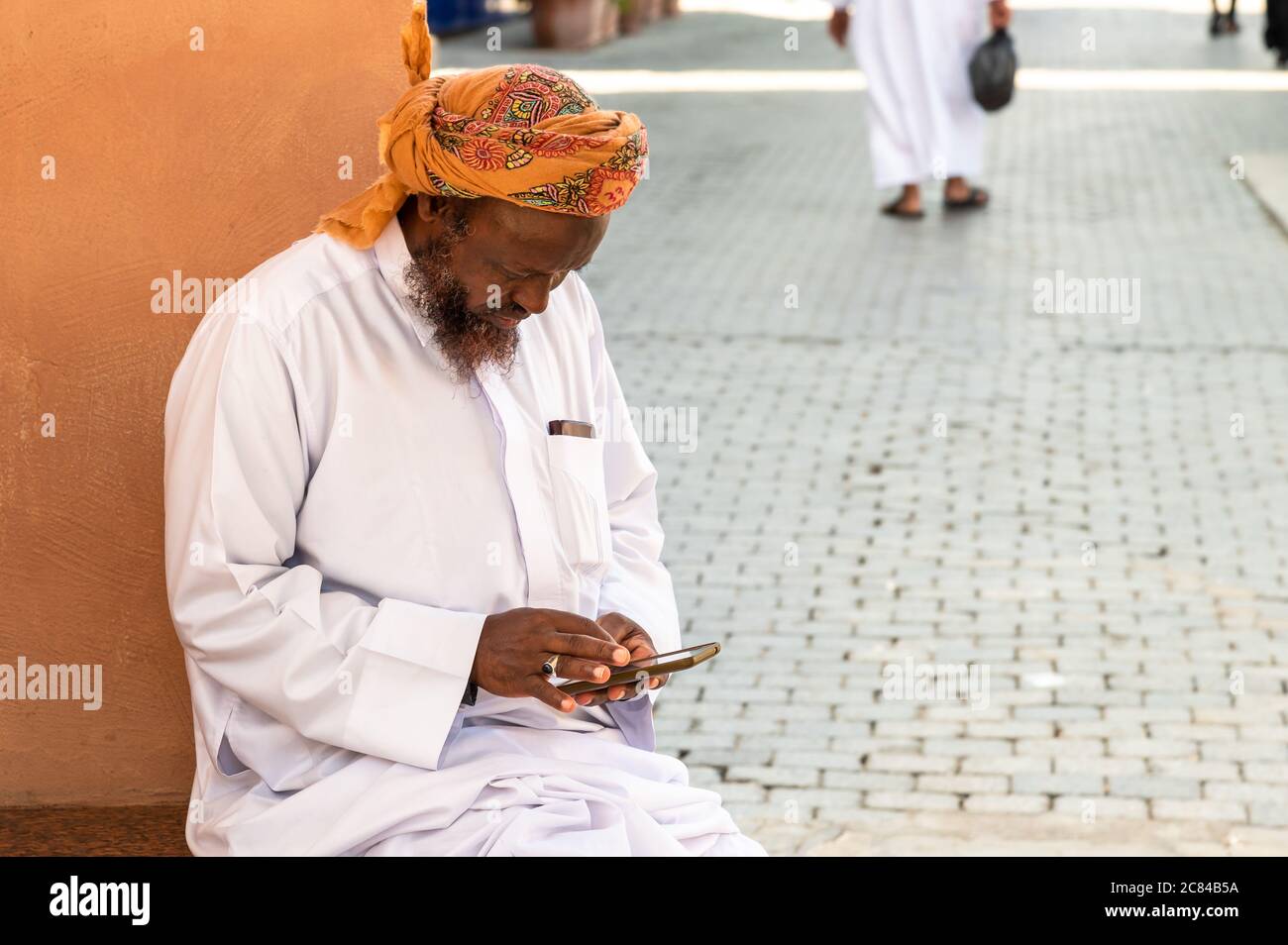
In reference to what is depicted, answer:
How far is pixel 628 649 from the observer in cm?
274

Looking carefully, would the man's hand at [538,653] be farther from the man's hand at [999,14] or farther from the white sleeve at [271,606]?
the man's hand at [999,14]

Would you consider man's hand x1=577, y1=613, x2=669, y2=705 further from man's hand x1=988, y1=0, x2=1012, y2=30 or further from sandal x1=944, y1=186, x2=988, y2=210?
sandal x1=944, y1=186, x2=988, y2=210

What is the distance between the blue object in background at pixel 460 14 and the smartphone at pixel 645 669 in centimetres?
1839

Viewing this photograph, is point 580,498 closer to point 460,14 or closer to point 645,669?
point 645,669

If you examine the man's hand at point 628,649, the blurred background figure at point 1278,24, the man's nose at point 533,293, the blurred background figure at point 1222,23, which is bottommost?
the blurred background figure at point 1222,23

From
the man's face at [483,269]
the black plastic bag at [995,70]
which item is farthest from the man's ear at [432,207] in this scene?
the black plastic bag at [995,70]

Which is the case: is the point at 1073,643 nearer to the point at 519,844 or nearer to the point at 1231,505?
the point at 1231,505

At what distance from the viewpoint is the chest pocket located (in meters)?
2.82

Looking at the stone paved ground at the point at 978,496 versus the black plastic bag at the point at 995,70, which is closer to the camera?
the stone paved ground at the point at 978,496

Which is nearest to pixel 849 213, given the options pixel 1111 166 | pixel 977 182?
pixel 977 182

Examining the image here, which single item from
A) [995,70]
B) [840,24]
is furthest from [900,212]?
[840,24]

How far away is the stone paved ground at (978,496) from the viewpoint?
464 centimetres

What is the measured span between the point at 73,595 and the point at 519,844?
123cm

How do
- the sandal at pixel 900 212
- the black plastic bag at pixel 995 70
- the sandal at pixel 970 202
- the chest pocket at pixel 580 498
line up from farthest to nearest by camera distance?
the sandal at pixel 970 202
the sandal at pixel 900 212
the black plastic bag at pixel 995 70
the chest pocket at pixel 580 498
